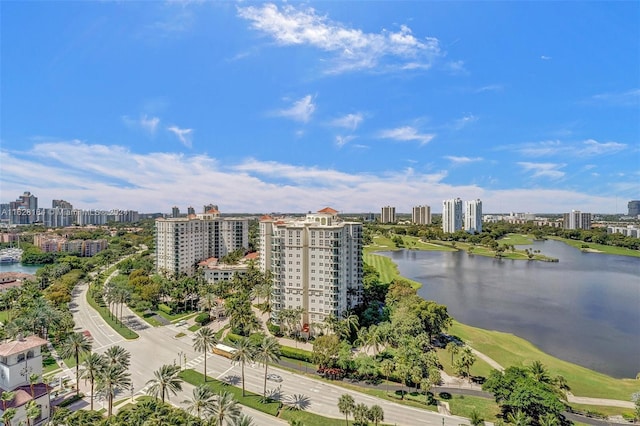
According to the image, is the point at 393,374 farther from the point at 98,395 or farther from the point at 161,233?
the point at 161,233

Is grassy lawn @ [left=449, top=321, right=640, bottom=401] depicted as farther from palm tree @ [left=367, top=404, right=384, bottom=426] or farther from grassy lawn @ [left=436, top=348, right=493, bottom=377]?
palm tree @ [left=367, top=404, right=384, bottom=426]

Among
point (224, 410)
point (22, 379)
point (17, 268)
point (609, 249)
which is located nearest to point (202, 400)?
point (224, 410)

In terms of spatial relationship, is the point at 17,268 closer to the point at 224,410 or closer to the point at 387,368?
the point at 224,410

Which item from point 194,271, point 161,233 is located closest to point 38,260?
point 161,233

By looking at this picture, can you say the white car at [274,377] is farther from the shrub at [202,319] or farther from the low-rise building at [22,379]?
the shrub at [202,319]

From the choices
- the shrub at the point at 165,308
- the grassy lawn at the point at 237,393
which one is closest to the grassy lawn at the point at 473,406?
the grassy lawn at the point at 237,393

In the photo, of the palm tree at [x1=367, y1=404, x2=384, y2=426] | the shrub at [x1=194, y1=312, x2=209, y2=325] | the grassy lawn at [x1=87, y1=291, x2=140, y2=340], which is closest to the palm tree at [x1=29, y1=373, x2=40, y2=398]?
the grassy lawn at [x1=87, y1=291, x2=140, y2=340]
